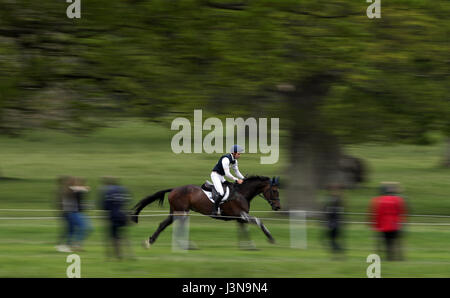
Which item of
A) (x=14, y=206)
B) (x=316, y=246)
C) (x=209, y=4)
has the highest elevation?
(x=209, y=4)

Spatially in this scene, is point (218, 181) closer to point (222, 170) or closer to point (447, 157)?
point (222, 170)

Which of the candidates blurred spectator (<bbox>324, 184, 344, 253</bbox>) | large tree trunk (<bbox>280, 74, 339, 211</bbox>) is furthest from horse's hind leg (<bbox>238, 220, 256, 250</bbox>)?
large tree trunk (<bbox>280, 74, 339, 211</bbox>)

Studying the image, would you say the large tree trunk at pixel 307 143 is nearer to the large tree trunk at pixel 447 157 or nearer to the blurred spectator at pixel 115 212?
the blurred spectator at pixel 115 212

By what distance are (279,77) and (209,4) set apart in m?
2.06

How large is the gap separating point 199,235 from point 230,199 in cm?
214

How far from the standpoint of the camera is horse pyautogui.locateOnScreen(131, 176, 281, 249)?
18875mm

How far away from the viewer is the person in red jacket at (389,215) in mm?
15594

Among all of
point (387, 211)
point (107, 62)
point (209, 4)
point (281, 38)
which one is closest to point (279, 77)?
point (281, 38)

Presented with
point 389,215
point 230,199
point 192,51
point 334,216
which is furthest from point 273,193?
point 389,215

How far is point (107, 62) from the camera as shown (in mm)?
19125

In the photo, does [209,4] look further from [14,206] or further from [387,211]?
[14,206]

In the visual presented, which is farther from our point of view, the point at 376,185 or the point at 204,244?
the point at 376,185

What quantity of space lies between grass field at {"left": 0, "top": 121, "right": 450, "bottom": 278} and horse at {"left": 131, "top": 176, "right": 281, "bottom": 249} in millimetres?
623
